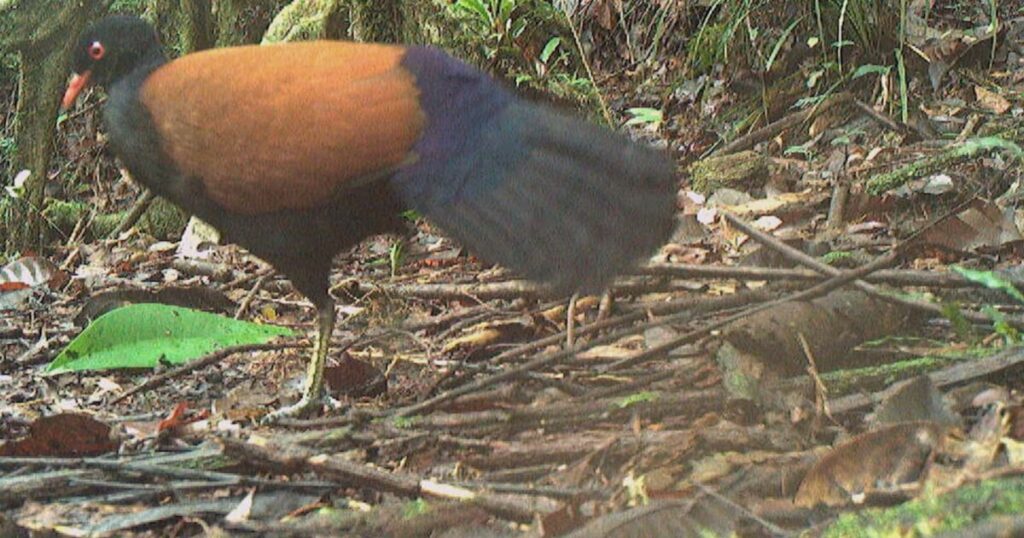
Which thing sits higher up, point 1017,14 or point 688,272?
point 688,272

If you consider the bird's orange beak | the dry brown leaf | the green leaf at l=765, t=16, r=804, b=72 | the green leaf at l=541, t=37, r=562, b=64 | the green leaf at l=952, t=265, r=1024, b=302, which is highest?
the bird's orange beak

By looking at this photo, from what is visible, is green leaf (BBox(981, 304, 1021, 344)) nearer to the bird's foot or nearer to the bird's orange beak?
the bird's foot

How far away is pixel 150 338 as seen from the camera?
347cm

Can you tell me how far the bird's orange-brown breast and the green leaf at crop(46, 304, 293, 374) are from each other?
738 mm

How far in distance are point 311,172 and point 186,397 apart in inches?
37.7

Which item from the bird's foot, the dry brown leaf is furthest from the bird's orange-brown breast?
the dry brown leaf

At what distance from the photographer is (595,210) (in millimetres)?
2566

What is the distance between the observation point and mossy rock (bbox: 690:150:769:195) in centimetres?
474

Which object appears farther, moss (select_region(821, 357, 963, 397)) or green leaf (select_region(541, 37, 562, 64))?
green leaf (select_region(541, 37, 562, 64))

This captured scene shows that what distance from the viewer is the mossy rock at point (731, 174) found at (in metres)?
4.74

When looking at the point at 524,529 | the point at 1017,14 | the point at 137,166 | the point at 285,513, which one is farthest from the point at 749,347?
the point at 1017,14

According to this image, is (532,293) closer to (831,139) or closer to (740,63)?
(831,139)

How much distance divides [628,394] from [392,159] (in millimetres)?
704

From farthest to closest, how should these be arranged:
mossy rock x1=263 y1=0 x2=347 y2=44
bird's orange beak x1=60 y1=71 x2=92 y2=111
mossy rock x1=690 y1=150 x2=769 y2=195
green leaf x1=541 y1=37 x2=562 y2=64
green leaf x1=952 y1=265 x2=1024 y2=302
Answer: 1. green leaf x1=541 y1=37 x2=562 y2=64
2. mossy rock x1=263 y1=0 x2=347 y2=44
3. mossy rock x1=690 y1=150 x2=769 y2=195
4. bird's orange beak x1=60 y1=71 x2=92 y2=111
5. green leaf x1=952 y1=265 x2=1024 y2=302
